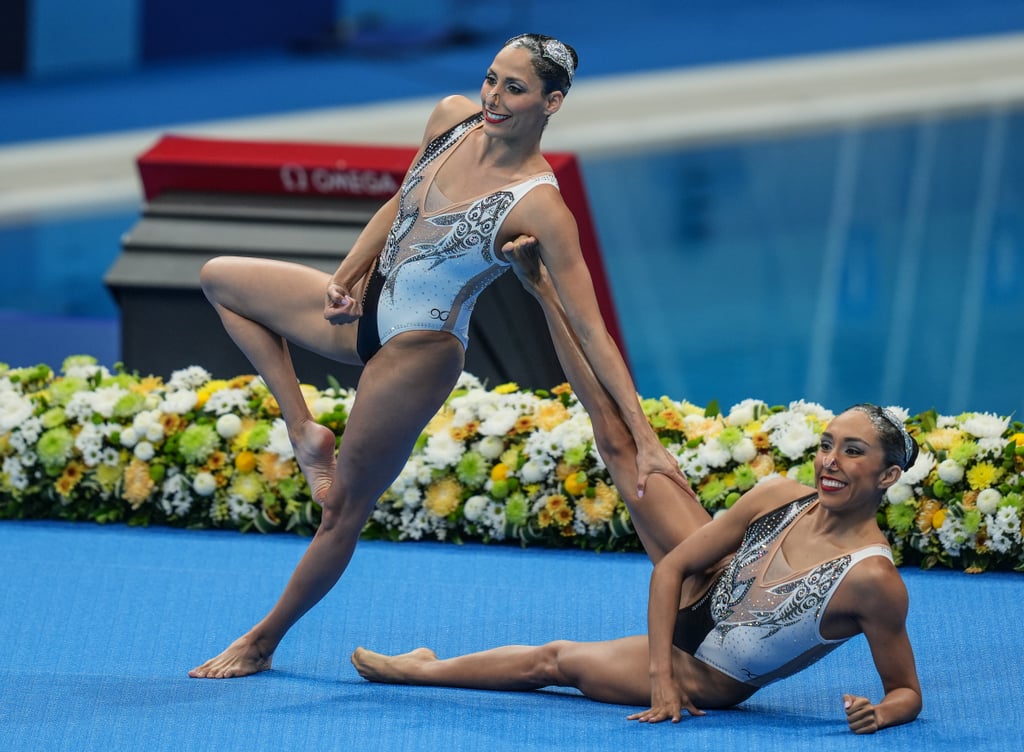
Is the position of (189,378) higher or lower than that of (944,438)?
higher

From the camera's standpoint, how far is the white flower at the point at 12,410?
530 centimetres

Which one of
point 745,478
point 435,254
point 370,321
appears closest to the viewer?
point 435,254

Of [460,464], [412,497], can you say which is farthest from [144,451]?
[460,464]

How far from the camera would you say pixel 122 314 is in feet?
20.3

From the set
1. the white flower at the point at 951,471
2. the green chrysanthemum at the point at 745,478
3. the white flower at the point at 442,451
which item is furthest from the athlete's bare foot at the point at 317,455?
the white flower at the point at 951,471

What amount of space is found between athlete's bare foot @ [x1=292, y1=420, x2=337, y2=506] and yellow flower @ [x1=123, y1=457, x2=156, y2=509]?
1396 millimetres

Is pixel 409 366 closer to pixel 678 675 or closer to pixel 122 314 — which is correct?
pixel 678 675

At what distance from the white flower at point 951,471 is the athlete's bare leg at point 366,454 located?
5.73 ft

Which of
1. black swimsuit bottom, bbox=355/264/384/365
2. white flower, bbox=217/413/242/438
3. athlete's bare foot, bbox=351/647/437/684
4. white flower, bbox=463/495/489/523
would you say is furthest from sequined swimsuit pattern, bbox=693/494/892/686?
white flower, bbox=217/413/242/438

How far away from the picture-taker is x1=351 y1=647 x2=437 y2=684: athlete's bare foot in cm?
395

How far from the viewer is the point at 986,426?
490 centimetres

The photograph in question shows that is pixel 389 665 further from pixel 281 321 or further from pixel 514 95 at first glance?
pixel 514 95

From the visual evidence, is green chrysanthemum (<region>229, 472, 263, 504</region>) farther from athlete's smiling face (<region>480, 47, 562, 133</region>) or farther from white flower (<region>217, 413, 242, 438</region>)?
athlete's smiling face (<region>480, 47, 562, 133</region>)

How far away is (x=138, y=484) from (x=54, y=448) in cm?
30
